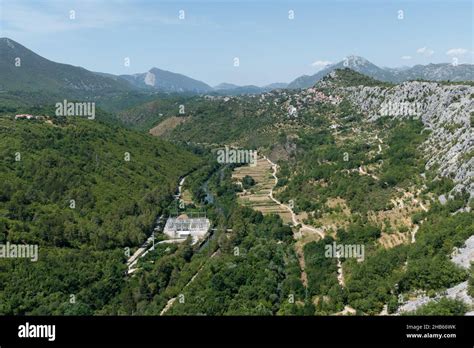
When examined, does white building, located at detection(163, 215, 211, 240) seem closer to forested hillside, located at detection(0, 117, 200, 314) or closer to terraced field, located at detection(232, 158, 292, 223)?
forested hillside, located at detection(0, 117, 200, 314)

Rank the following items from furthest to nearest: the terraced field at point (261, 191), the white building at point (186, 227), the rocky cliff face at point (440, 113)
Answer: the terraced field at point (261, 191) → the white building at point (186, 227) → the rocky cliff face at point (440, 113)

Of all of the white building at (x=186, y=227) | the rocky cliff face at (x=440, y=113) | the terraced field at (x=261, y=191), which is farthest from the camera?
the terraced field at (x=261, y=191)

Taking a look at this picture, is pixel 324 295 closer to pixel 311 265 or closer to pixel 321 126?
pixel 311 265

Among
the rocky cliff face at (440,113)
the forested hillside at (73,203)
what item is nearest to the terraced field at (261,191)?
the forested hillside at (73,203)

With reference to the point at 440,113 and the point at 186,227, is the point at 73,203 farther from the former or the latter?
the point at 440,113

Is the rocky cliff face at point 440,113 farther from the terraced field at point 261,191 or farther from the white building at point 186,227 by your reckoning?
the white building at point 186,227

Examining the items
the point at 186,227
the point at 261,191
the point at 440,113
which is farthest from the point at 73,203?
the point at 440,113

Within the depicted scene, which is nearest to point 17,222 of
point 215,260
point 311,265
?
point 215,260
